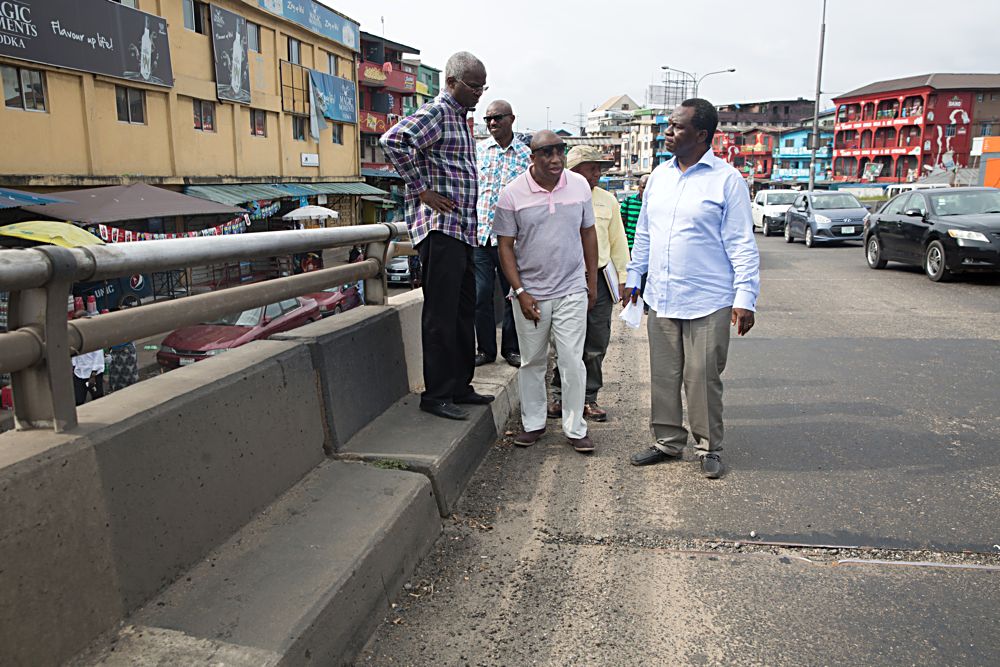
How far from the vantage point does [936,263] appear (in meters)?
12.7

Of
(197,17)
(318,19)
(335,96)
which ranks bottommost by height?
(335,96)

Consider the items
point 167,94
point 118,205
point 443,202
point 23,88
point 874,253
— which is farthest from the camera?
point 167,94

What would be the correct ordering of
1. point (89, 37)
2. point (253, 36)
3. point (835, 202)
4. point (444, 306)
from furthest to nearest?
point (253, 36) → point (835, 202) → point (89, 37) → point (444, 306)

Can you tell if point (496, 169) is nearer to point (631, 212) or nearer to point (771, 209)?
point (631, 212)

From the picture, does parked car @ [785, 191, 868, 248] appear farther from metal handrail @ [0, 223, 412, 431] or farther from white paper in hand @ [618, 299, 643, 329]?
metal handrail @ [0, 223, 412, 431]

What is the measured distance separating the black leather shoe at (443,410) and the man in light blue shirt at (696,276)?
107 cm

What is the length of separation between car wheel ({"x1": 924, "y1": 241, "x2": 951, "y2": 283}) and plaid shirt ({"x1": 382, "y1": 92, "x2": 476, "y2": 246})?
35.8 feet

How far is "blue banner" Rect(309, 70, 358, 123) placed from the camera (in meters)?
36.2

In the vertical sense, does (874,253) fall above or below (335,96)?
below

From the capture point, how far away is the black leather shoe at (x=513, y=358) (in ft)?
19.4

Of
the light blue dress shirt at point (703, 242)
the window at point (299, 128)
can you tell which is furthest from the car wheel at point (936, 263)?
the window at point (299, 128)

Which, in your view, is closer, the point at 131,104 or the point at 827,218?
the point at 827,218

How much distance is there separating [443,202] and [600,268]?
5.25 feet

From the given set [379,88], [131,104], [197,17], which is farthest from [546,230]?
[379,88]
